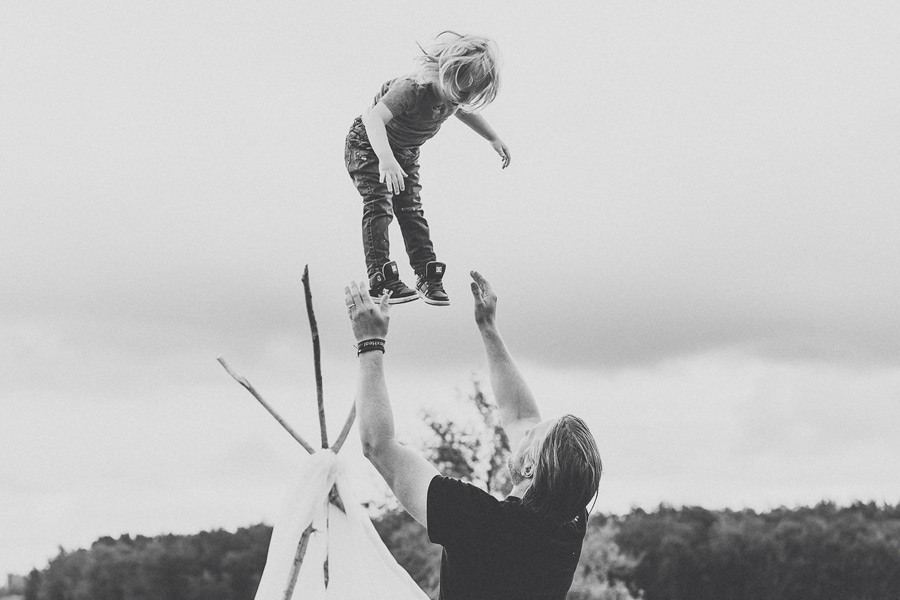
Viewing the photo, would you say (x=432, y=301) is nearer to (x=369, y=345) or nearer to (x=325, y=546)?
(x=369, y=345)

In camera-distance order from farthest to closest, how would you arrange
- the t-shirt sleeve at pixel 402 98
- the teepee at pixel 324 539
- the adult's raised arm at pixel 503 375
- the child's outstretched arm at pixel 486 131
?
the child's outstretched arm at pixel 486 131, the adult's raised arm at pixel 503 375, the t-shirt sleeve at pixel 402 98, the teepee at pixel 324 539

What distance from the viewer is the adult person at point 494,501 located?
4.07m

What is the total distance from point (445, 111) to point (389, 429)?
5.17ft

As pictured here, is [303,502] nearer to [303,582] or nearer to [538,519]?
[303,582]

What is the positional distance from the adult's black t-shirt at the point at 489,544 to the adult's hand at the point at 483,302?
1.17m

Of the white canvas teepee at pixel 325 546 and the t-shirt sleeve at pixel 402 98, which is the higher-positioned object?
the t-shirt sleeve at pixel 402 98

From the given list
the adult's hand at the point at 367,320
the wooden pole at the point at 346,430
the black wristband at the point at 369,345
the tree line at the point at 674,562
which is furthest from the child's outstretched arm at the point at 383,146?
the tree line at the point at 674,562

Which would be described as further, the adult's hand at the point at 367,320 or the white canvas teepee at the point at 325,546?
the white canvas teepee at the point at 325,546

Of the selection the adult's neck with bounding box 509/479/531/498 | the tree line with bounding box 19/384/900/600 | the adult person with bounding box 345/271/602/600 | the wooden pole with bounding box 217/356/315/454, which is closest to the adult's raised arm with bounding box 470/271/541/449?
the adult's neck with bounding box 509/479/531/498

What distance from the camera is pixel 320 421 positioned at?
4543mm

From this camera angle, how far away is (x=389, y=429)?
418 cm

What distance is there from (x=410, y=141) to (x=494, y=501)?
175 cm

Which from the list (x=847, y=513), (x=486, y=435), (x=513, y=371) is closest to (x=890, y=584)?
(x=847, y=513)

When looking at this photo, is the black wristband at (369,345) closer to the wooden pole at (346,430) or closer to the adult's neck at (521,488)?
the wooden pole at (346,430)
